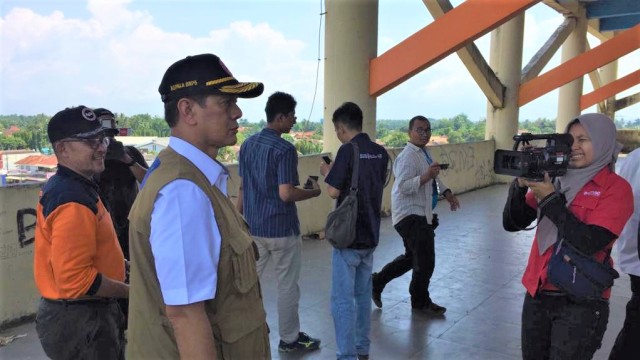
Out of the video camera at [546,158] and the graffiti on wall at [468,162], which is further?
the graffiti on wall at [468,162]

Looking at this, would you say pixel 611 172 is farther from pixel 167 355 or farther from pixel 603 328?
pixel 167 355

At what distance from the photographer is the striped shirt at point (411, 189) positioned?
3.94 m

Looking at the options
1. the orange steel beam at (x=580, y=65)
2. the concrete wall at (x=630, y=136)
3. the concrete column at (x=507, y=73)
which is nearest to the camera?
the concrete column at (x=507, y=73)

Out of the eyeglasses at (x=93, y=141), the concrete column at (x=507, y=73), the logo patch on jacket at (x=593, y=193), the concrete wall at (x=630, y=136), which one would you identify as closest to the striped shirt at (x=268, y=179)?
the eyeglasses at (x=93, y=141)

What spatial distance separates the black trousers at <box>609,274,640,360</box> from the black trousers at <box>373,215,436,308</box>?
1592mm

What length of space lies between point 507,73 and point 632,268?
1078 cm

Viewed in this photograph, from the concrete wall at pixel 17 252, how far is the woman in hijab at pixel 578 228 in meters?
3.67

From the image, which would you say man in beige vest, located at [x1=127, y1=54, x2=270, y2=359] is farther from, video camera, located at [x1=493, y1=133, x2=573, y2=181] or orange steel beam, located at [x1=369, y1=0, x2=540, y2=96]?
orange steel beam, located at [x1=369, y1=0, x2=540, y2=96]

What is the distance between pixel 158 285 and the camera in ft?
4.26

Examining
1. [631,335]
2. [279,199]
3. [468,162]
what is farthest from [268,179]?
[468,162]

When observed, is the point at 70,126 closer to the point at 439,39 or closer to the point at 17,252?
the point at 17,252

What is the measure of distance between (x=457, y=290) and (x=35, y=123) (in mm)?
4191

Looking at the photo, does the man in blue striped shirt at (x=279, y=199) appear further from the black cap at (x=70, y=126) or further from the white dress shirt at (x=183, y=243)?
the white dress shirt at (x=183, y=243)

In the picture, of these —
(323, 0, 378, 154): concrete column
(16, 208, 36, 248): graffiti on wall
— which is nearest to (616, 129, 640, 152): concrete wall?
(323, 0, 378, 154): concrete column
